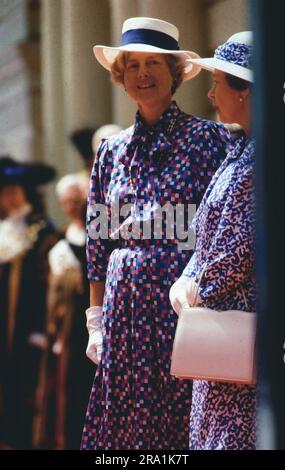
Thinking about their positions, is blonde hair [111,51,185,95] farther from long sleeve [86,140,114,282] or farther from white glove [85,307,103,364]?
white glove [85,307,103,364]

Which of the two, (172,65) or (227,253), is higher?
(172,65)

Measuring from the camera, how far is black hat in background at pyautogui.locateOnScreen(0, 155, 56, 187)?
9.20 meters

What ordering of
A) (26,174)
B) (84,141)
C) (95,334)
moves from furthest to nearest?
(26,174)
(84,141)
(95,334)

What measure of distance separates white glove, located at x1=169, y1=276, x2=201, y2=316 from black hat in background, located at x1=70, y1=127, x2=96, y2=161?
2968 mm

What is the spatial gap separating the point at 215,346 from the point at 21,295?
4.55 m

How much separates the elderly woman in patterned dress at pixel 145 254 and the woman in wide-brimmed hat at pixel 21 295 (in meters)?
3.41

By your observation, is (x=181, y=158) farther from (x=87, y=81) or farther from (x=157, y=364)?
(x=87, y=81)

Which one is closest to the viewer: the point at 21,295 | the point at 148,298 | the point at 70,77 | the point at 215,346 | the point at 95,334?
the point at 215,346

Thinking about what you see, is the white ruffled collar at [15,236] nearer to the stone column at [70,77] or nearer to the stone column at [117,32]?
the stone column at [70,77]

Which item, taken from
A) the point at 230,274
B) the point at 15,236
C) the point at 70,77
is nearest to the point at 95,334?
the point at 230,274

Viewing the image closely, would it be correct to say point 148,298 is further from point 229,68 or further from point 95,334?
point 229,68

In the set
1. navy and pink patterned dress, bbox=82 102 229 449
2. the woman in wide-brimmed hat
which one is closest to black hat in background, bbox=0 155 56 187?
the woman in wide-brimmed hat

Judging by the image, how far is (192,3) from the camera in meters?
6.78

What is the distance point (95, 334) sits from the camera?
214 inches
